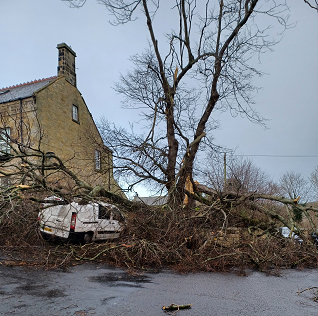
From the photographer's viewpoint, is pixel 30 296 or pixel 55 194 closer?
pixel 30 296

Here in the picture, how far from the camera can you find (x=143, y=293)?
492 cm

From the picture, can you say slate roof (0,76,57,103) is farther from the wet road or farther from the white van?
the wet road

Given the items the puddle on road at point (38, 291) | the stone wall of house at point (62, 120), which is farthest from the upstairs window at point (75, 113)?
the puddle on road at point (38, 291)

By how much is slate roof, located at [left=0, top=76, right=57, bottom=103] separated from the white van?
32.7ft

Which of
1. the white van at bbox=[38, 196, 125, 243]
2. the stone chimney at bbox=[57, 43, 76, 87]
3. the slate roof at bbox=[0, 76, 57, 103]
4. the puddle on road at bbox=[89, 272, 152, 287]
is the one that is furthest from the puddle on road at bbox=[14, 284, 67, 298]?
the stone chimney at bbox=[57, 43, 76, 87]

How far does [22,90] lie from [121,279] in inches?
672

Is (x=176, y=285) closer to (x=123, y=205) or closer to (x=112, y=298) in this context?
(x=112, y=298)

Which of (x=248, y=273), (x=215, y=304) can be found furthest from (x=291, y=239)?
(x=215, y=304)

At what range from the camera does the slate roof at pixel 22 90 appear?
18.0 meters

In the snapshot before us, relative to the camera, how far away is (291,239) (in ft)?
29.3

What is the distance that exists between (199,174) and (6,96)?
43.4ft

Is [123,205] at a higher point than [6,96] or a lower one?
lower

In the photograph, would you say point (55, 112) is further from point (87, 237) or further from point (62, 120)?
point (87, 237)

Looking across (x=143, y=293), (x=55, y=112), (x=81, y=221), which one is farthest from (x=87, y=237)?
(x=55, y=112)
